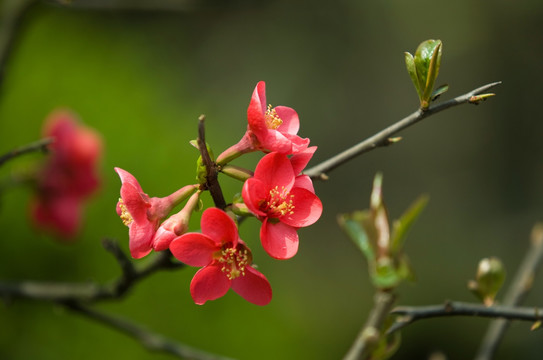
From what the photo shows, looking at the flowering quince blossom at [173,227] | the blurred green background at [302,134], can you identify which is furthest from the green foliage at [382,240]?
the blurred green background at [302,134]

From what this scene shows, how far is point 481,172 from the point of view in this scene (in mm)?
4273

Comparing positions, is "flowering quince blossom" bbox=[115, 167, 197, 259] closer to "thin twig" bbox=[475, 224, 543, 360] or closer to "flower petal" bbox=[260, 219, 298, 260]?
"flower petal" bbox=[260, 219, 298, 260]

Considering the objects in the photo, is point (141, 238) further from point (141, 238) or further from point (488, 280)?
point (488, 280)

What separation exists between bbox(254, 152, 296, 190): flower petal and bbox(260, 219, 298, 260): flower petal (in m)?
0.04

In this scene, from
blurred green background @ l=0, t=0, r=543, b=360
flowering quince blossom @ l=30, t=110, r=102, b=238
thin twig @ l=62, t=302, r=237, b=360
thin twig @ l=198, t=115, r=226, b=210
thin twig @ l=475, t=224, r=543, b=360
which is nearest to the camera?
thin twig @ l=198, t=115, r=226, b=210

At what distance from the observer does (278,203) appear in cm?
56

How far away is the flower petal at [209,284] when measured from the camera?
1.82 feet

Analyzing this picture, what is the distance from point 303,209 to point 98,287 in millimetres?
573

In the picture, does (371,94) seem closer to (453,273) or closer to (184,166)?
(453,273)

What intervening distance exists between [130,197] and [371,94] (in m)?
4.15

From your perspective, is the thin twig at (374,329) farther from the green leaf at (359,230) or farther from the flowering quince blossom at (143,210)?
the flowering quince blossom at (143,210)

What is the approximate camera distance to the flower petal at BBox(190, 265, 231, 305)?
0.55 m

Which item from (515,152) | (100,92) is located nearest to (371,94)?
(515,152)

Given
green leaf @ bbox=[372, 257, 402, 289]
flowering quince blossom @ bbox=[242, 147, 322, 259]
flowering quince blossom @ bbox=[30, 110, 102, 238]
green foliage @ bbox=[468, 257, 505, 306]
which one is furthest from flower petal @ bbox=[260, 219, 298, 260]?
flowering quince blossom @ bbox=[30, 110, 102, 238]
